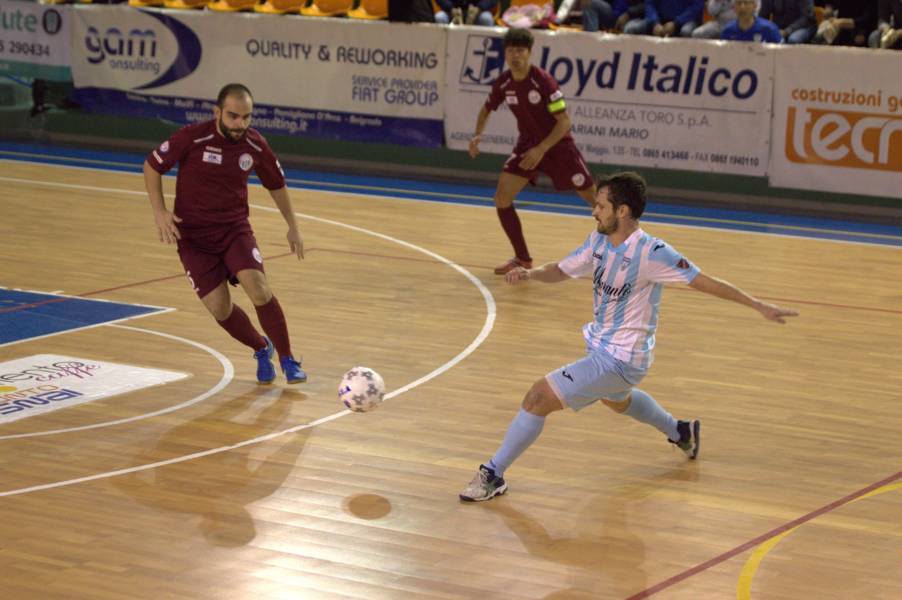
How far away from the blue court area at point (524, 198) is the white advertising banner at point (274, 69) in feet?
2.88

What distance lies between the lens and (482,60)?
63.2ft

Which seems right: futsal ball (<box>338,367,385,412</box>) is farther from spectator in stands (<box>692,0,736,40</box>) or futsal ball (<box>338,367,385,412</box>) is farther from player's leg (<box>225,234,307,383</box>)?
spectator in stands (<box>692,0,736,40</box>)

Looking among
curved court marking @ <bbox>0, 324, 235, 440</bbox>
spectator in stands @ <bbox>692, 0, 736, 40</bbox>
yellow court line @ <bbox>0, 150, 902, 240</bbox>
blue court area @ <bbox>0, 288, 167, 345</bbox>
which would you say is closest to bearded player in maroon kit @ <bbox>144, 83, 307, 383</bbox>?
curved court marking @ <bbox>0, 324, 235, 440</bbox>

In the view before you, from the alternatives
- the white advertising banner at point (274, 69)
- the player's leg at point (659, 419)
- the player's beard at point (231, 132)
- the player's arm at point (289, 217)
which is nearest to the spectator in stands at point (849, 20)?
the white advertising banner at point (274, 69)

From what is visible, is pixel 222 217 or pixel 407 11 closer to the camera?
pixel 222 217

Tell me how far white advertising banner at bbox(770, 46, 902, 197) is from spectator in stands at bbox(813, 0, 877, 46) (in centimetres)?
100

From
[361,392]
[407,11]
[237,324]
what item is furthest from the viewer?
[407,11]

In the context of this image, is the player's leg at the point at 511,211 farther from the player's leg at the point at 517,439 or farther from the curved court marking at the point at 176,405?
the player's leg at the point at 517,439

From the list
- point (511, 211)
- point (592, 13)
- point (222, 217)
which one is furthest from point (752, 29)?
point (222, 217)

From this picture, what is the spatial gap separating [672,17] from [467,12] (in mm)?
3344

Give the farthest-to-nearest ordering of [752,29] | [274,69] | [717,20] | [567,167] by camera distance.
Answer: [274,69]
[717,20]
[752,29]
[567,167]

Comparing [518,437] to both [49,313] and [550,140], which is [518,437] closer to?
[49,313]

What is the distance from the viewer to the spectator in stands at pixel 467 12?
67.4 feet

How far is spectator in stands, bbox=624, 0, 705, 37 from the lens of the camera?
63.8ft
